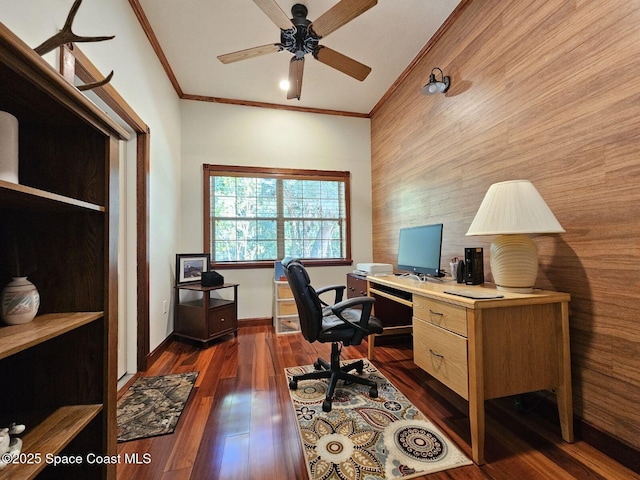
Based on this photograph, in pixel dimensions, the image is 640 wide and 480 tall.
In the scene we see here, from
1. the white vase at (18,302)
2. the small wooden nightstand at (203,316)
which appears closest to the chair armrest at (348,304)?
the white vase at (18,302)

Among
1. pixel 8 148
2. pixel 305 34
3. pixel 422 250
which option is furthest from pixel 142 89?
pixel 422 250

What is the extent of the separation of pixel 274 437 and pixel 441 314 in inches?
45.5

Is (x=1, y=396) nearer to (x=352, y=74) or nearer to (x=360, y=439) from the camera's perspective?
(x=360, y=439)

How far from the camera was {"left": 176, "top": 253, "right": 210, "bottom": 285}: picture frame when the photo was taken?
3.09 meters

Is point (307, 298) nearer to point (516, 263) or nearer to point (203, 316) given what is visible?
point (516, 263)

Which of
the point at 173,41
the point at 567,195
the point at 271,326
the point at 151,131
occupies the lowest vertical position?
the point at 271,326

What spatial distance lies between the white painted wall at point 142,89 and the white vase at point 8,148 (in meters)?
0.76

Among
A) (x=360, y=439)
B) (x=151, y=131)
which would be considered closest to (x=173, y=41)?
(x=151, y=131)

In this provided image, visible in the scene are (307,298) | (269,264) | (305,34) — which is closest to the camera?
(307,298)

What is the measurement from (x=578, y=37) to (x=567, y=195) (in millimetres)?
827

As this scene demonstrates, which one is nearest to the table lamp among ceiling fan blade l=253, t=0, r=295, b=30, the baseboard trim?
the baseboard trim

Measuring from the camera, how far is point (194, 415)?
5.54 feet

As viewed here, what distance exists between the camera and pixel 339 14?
1825mm

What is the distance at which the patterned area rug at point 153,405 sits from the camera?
155 centimetres
